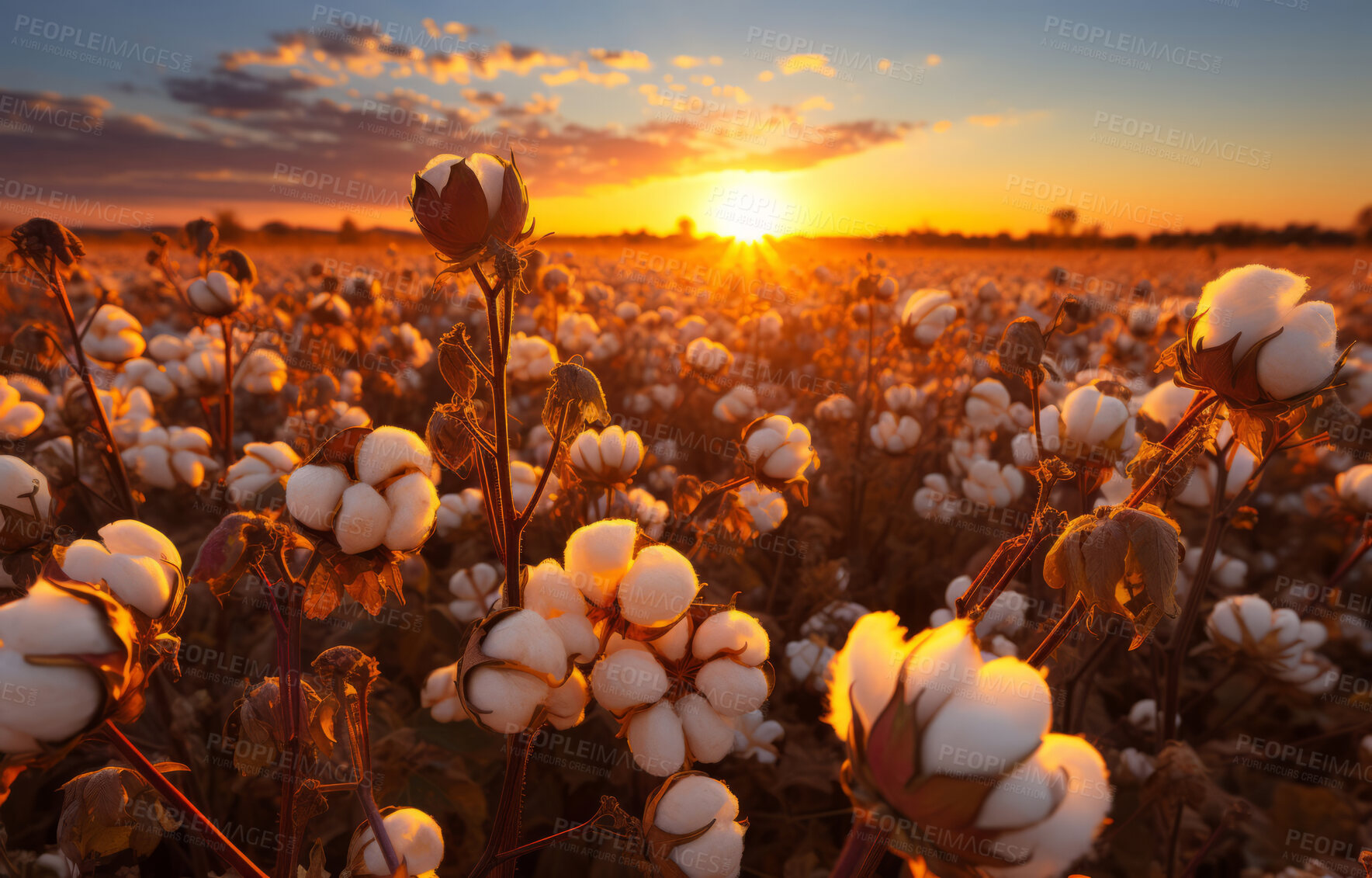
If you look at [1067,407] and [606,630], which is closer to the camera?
[606,630]

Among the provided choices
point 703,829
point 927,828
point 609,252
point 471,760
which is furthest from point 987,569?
point 609,252

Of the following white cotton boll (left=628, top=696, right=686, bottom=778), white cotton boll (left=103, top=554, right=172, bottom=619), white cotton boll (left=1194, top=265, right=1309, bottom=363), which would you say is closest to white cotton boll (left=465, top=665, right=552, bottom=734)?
white cotton boll (left=628, top=696, right=686, bottom=778)

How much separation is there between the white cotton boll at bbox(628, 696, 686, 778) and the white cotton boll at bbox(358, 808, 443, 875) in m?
0.43

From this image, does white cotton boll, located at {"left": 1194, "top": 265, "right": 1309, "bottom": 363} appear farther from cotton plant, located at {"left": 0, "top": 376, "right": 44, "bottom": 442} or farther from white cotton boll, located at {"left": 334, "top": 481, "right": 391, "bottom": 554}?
cotton plant, located at {"left": 0, "top": 376, "right": 44, "bottom": 442}

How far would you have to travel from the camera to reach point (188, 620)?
3.11m

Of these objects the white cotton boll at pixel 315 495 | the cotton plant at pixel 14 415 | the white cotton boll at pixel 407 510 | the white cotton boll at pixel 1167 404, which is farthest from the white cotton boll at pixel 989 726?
the cotton plant at pixel 14 415

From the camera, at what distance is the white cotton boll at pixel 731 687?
1150 mm

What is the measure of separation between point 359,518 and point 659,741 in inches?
23.7

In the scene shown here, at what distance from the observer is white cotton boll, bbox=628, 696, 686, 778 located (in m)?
1.12

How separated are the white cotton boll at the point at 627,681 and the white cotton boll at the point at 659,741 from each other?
4cm

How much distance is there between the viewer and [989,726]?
69 cm

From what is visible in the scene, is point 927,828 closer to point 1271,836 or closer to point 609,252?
point 1271,836

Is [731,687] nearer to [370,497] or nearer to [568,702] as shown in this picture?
[568,702]

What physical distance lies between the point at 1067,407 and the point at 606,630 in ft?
4.84
